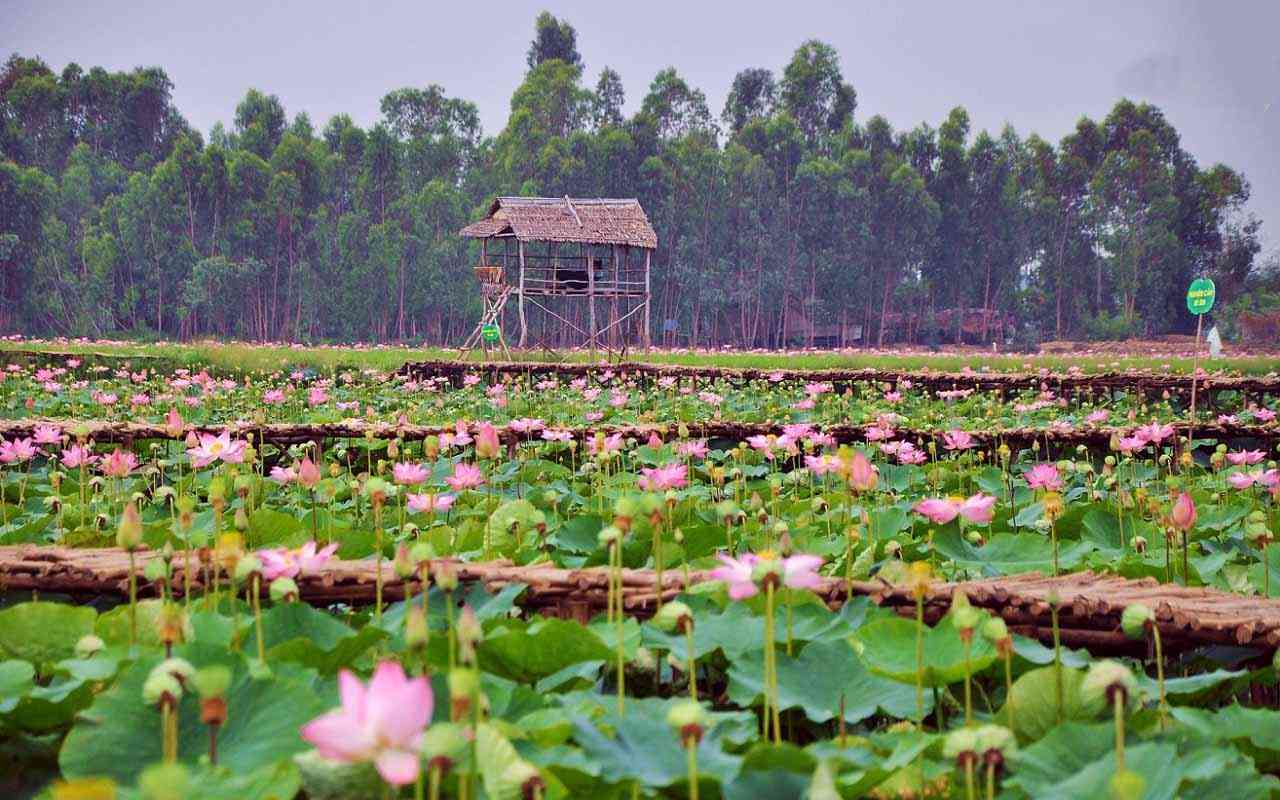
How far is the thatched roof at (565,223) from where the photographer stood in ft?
54.9

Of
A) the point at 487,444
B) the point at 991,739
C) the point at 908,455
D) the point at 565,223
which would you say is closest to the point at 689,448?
the point at 908,455

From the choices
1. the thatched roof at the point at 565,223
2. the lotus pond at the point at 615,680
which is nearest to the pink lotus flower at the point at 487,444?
the lotus pond at the point at 615,680

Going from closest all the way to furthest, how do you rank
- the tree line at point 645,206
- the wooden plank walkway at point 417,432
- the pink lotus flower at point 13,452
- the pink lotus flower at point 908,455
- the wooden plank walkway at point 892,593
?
the wooden plank walkway at point 892,593 → the pink lotus flower at point 13,452 → the pink lotus flower at point 908,455 → the wooden plank walkway at point 417,432 → the tree line at point 645,206

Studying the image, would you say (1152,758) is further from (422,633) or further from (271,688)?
(271,688)

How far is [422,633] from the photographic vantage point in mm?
562

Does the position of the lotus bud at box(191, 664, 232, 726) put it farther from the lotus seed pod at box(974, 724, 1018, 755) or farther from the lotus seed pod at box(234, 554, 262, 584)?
the lotus seed pod at box(974, 724, 1018, 755)

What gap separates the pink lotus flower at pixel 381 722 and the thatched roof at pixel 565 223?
1614 centimetres

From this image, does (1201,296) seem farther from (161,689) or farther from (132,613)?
(161,689)

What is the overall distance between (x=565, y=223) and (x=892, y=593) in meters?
16.7

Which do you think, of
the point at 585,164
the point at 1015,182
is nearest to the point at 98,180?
the point at 585,164

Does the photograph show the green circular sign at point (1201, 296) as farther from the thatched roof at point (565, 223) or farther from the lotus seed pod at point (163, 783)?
the thatched roof at point (565, 223)

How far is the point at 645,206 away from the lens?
110ft

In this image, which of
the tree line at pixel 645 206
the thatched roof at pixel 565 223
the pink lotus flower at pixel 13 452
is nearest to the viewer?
the pink lotus flower at pixel 13 452

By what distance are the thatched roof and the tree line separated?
13814mm
